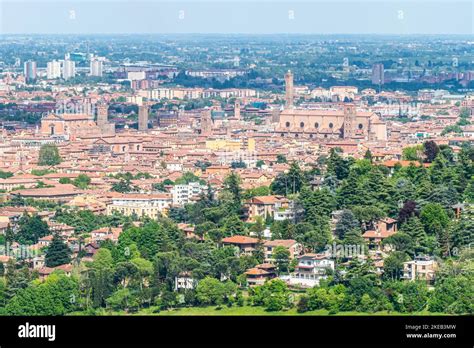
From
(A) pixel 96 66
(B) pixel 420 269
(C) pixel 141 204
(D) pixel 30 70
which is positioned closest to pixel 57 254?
(B) pixel 420 269

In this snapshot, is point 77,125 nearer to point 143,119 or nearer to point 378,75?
point 143,119

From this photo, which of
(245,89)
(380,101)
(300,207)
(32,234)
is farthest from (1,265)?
(245,89)

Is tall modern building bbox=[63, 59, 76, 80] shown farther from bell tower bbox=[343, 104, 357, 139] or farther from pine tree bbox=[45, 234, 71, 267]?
pine tree bbox=[45, 234, 71, 267]

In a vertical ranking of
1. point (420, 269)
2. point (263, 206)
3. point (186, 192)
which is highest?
point (420, 269)

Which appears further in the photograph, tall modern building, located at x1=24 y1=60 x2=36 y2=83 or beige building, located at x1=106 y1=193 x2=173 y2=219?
tall modern building, located at x1=24 y1=60 x2=36 y2=83

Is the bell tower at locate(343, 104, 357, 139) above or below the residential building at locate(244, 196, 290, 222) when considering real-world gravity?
below

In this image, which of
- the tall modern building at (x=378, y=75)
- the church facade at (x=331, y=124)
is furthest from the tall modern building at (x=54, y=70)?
the church facade at (x=331, y=124)

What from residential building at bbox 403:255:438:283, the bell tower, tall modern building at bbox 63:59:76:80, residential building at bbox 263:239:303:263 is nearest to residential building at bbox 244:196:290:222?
residential building at bbox 263:239:303:263
